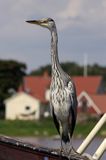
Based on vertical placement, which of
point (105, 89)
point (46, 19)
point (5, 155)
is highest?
point (46, 19)

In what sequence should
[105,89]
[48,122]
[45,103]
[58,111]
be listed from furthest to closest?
1. [105,89]
2. [45,103]
3. [48,122]
4. [58,111]

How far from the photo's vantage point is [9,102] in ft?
288

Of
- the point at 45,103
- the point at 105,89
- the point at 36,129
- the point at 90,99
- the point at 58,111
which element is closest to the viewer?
the point at 58,111

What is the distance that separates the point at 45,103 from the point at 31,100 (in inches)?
61.9

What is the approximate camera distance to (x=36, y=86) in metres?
88.4

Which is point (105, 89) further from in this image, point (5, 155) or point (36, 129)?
point (5, 155)

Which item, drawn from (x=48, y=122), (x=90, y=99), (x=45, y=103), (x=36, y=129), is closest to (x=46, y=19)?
(x=36, y=129)

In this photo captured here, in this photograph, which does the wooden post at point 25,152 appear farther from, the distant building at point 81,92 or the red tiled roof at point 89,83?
the red tiled roof at point 89,83

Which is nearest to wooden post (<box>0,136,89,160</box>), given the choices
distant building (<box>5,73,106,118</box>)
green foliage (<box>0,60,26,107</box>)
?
distant building (<box>5,73,106,118</box>)

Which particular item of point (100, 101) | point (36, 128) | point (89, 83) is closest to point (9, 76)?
point (89, 83)

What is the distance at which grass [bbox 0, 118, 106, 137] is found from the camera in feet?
200

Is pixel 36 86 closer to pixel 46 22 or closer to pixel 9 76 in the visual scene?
pixel 9 76

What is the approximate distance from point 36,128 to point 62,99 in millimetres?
54387

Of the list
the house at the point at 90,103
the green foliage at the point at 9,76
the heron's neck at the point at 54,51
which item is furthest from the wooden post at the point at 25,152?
the green foliage at the point at 9,76
